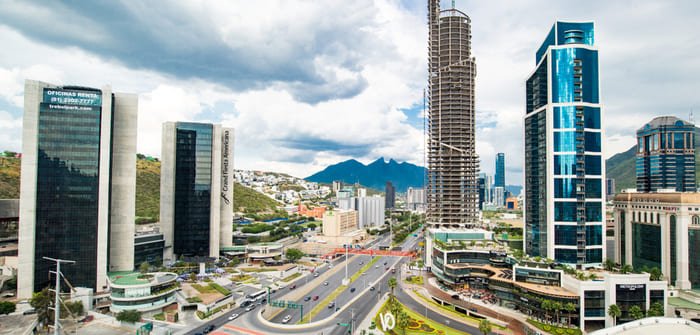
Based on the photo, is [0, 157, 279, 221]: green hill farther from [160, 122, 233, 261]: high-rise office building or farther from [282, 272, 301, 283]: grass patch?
[282, 272, 301, 283]: grass patch

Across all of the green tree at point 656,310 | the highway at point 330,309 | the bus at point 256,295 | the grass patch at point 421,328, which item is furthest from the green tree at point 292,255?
the green tree at point 656,310

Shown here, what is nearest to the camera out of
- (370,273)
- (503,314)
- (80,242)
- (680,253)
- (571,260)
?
(503,314)

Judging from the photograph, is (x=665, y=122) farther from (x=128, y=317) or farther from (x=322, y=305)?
(x=128, y=317)

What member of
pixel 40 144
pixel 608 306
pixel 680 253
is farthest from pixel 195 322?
pixel 680 253

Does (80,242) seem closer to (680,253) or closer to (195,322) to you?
(195,322)

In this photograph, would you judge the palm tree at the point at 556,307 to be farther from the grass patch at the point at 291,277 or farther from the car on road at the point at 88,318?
the car on road at the point at 88,318

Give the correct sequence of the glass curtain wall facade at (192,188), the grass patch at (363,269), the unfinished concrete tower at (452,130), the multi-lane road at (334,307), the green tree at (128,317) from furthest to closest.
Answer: the unfinished concrete tower at (452,130) < the glass curtain wall facade at (192,188) < the grass patch at (363,269) < the multi-lane road at (334,307) < the green tree at (128,317)

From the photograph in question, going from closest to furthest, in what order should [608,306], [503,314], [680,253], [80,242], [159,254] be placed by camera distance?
[608,306], [503,314], [80,242], [680,253], [159,254]
